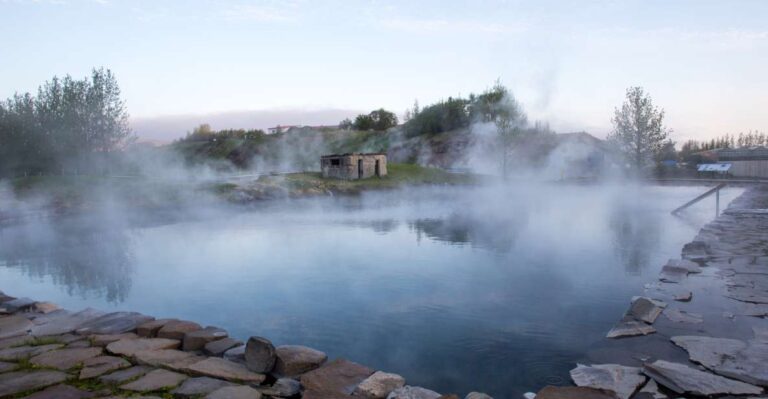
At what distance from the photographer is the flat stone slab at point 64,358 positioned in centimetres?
454

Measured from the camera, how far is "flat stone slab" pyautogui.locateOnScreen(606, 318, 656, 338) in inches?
222

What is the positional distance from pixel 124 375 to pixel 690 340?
17.7 ft

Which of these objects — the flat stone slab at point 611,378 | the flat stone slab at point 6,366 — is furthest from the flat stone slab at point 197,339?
the flat stone slab at point 611,378

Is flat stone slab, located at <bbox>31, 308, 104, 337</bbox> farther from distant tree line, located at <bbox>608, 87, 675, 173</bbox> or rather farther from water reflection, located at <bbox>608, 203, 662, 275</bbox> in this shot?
distant tree line, located at <bbox>608, 87, 675, 173</bbox>

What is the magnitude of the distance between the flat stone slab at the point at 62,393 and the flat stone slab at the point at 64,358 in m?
0.50

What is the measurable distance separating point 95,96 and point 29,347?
113 feet

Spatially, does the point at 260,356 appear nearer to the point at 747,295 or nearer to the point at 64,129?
the point at 747,295

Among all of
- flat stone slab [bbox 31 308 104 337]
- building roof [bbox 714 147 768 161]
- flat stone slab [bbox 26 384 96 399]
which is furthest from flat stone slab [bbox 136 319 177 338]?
building roof [bbox 714 147 768 161]

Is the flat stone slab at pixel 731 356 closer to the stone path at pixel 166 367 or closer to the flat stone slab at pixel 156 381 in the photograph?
the stone path at pixel 166 367

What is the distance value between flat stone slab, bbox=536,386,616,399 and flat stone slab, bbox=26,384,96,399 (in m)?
3.47

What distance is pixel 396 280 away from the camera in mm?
9109

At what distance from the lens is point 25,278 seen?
10.4 metres

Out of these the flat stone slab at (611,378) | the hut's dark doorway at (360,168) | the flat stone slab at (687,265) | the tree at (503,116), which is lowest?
the flat stone slab at (611,378)

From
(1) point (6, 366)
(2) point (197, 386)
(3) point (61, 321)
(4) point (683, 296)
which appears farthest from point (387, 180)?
(2) point (197, 386)
